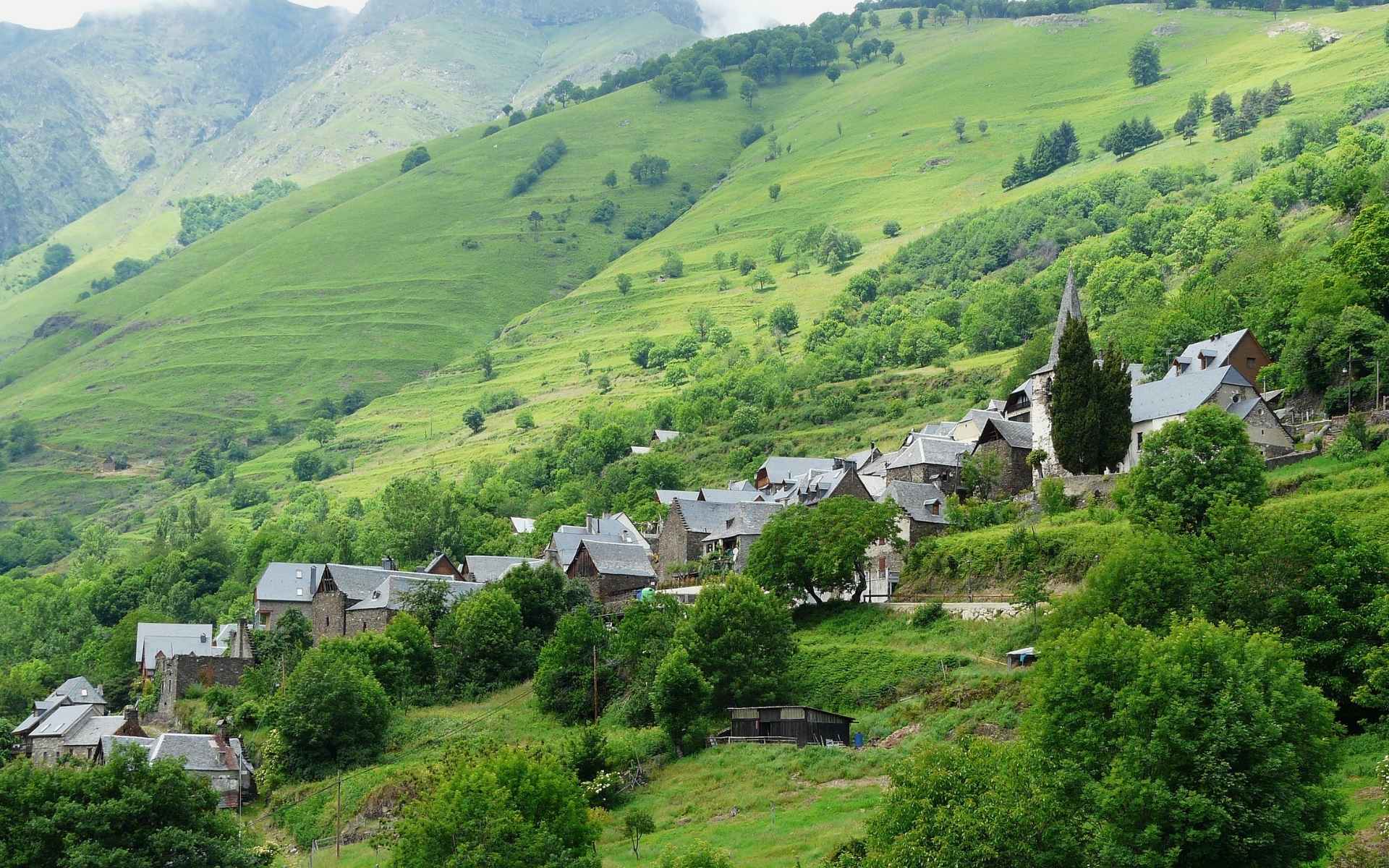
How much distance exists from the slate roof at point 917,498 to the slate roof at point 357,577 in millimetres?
31554

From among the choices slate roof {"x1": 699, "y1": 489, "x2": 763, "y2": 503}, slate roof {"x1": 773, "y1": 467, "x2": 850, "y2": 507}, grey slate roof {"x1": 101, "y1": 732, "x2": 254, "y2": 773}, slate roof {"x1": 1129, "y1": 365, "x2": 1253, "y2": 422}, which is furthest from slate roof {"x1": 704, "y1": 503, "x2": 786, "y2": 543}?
grey slate roof {"x1": 101, "y1": 732, "x2": 254, "y2": 773}

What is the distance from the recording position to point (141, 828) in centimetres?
6062

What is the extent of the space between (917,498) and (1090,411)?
10.8 m

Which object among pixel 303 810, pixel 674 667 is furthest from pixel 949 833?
pixel 303 810

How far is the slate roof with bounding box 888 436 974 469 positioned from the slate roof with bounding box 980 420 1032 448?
7.52 ft

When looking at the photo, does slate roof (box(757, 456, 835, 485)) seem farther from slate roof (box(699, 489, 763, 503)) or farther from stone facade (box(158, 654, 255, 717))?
stone facade (box(158, 654, 255, 717))

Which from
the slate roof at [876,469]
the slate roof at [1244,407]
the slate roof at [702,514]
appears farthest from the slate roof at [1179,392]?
the slate roof at [702,514]

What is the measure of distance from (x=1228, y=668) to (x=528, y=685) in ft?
156

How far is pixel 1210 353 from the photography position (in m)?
92.6

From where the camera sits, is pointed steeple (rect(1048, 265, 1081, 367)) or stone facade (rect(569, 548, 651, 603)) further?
pointed steeple (rect(1048, 265, 1081, 367))

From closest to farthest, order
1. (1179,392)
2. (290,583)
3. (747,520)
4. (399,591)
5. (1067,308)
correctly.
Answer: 1. (1179,392)
2. (747,520)
3. (1067,308)
4. (399,591)
5. (290,583)

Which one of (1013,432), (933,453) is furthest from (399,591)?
(1013,432)

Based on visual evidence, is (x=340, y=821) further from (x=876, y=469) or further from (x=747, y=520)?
(x=876, y=469)

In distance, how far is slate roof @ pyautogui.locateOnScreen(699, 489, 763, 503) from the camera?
341 ft
